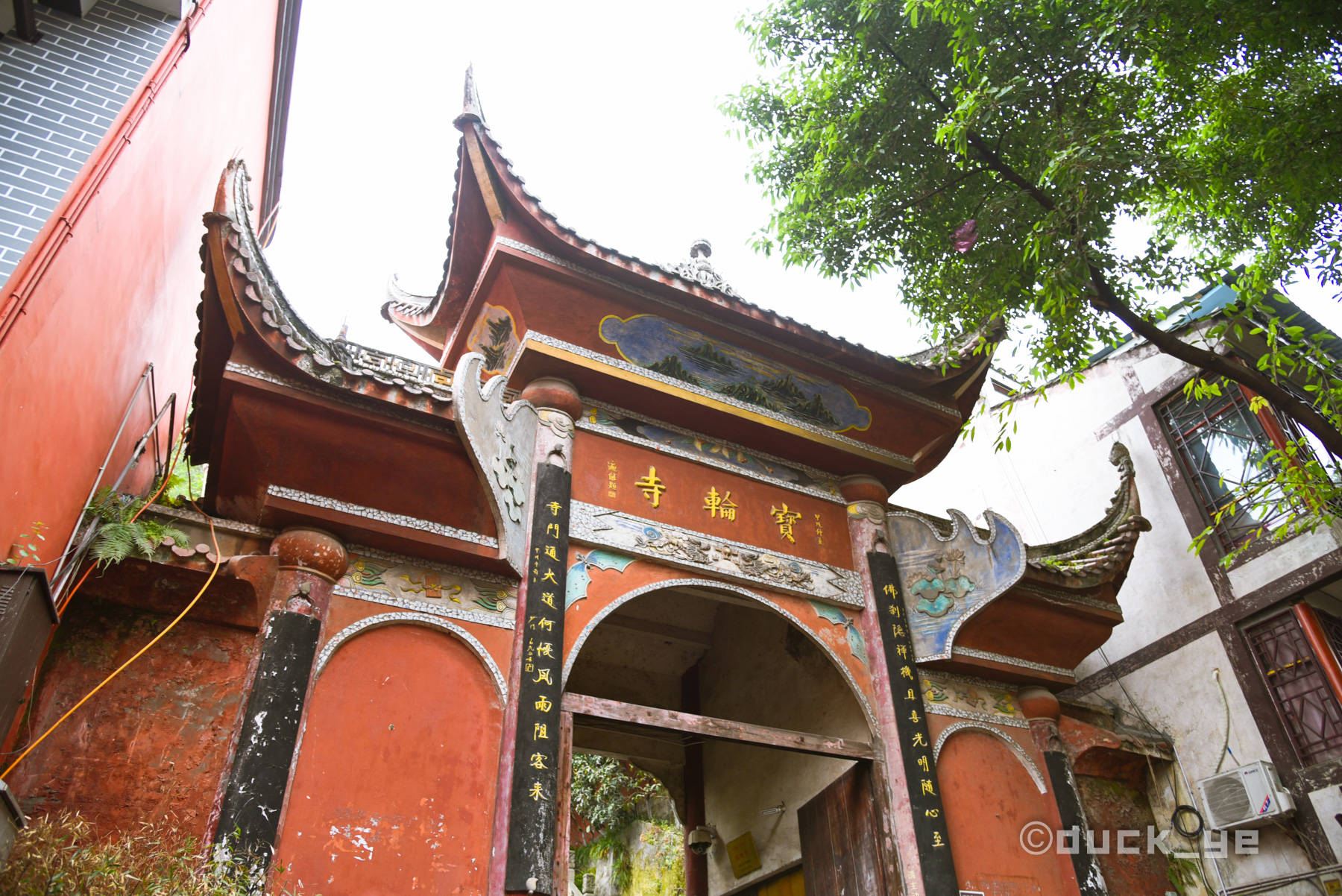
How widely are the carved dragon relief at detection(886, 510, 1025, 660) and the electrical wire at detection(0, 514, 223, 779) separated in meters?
5.65

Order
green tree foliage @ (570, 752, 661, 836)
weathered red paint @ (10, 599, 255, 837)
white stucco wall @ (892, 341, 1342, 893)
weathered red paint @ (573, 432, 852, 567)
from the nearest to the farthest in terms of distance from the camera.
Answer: weathered red paint @ (10, 599, 255, 837), weathered red paint @ (573, 432, 852, 567), white stucco wall @ (892, 341, 1342, 893), green tree foliage @ (570, 752, 661, 836)

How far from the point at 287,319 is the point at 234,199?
0.79m

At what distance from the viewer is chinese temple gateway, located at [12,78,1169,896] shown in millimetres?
5406

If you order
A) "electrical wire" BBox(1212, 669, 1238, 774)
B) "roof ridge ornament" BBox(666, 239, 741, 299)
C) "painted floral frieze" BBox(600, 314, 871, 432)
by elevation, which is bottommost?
"electrical wire" BBox(1212, 669, 1238, 774)

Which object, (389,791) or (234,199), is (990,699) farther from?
(234,199)

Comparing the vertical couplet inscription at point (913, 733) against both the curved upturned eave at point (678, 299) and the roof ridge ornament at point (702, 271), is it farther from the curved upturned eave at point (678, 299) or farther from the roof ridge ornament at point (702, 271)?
the roof ridge ornament at point (702, 271)

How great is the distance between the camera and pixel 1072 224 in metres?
7.15

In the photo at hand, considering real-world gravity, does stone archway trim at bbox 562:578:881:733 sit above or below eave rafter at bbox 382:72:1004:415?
below

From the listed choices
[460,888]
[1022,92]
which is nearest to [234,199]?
[460,888]

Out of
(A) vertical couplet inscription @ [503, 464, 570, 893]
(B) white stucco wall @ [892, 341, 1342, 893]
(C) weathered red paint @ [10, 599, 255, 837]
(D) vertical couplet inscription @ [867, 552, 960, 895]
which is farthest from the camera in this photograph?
(B) white stucco wall @ [892, 341, 1342, 893]

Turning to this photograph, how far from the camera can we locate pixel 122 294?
580cm

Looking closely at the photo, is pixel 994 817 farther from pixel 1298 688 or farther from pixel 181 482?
pixel 181 482

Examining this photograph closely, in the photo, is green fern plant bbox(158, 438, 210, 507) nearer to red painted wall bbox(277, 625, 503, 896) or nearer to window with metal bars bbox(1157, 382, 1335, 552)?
red painted wall bbox(277, 625, 503, 896)

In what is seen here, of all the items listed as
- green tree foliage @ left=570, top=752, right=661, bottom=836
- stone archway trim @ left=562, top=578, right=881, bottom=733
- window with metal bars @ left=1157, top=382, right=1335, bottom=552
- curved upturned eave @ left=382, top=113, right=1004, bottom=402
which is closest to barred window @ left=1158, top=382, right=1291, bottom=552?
window with metal bars @ left=1157, top=382, right=1335, bottom=552
